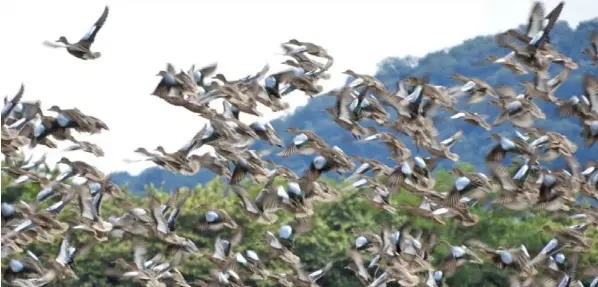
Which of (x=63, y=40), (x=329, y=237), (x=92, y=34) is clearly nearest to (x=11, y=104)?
(x=63, y=40)

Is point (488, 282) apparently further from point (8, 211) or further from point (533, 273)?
point (8, 211)

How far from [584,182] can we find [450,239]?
1842cm

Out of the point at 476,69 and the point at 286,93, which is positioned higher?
the point at 286,93

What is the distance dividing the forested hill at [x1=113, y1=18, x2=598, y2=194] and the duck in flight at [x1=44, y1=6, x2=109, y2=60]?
112204mm

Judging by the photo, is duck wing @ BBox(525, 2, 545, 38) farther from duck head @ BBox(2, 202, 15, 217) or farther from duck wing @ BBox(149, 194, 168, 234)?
duck head @ BBox(2, 202, 15, 217)

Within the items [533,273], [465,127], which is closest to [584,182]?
[533,273]

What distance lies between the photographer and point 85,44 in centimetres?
1992

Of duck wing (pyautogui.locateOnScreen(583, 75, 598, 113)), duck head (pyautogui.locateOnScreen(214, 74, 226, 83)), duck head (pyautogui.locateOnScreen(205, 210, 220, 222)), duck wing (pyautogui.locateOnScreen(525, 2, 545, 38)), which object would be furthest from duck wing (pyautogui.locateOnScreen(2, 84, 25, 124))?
duck wing (pyautogui.locateOnScreen(583, 75, 598, 113))

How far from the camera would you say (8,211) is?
888 inches

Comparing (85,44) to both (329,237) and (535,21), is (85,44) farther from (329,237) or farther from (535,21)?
(329,237)

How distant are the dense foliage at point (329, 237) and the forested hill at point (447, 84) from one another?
88345 mm

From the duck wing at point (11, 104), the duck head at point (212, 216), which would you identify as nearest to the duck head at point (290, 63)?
the duck wing at point (11, 104)

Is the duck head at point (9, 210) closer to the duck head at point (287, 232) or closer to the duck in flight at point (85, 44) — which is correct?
the duck in flight at point (85, 44)

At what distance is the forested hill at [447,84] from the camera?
136 metres
